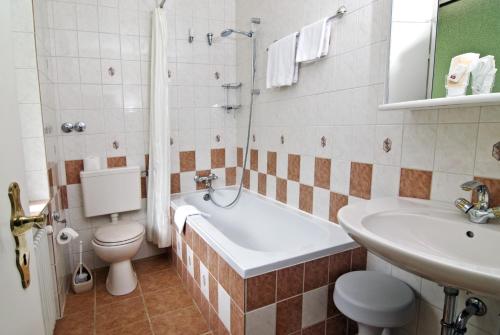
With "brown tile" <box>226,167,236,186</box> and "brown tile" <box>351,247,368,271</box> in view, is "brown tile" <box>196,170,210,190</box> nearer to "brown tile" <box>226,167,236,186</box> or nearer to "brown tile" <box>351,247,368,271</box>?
"brown tile" <box>226,167,236,186</box>

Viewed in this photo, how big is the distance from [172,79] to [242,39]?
0.74 m

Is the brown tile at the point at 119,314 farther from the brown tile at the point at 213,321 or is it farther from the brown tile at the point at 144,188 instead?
the brown tile at the point at 144,188

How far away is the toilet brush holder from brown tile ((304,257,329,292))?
176cm

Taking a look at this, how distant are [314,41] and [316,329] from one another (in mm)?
1618

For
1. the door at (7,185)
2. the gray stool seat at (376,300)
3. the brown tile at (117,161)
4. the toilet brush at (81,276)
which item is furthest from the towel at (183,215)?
the door at (7,185)

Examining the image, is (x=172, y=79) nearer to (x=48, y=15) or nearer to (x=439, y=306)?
(x=48, y=15)

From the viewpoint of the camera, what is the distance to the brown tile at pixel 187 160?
2.77m

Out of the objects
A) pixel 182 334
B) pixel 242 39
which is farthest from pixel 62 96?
pixel 182 334

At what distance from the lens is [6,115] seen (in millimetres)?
608

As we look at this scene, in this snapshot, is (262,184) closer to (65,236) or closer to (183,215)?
(183,215)

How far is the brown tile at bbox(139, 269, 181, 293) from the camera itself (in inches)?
90.7

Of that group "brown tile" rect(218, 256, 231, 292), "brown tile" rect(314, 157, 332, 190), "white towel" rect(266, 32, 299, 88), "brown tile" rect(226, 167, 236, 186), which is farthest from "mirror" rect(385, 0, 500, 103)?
"brown tile" rect(226, 167, 236, 186)

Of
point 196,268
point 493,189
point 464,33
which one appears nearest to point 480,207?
point 493,189

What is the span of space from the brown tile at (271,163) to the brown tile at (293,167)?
0.21 meters
